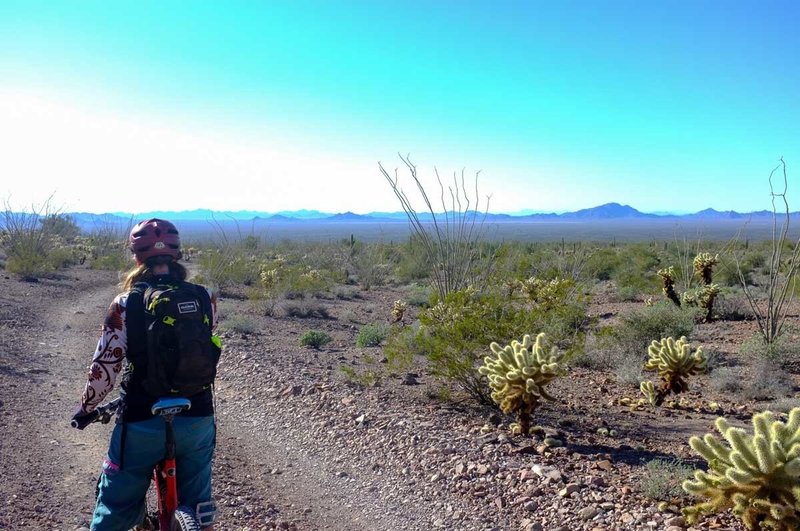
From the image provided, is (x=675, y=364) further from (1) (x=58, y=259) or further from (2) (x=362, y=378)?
(1) (x=58, y=259)

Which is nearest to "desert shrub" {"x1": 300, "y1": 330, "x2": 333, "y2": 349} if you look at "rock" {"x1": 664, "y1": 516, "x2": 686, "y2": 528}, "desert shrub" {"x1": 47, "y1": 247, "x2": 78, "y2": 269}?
"rock" {"x1": 664, "y1": 516, "x2": 686, "y2": 528}

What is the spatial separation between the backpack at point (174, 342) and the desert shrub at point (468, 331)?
14.9 ft

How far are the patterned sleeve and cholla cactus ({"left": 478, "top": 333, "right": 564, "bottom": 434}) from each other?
154 inches

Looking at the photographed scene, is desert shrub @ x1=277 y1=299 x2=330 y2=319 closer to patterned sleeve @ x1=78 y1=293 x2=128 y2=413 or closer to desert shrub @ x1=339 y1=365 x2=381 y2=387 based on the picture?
desert shrub @ x1=339 y1=365 x2=381 y2=387

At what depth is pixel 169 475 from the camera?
9.90 ft

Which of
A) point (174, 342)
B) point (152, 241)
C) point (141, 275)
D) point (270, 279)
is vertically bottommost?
point (270, 279)

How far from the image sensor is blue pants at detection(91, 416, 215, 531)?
9.68 feet

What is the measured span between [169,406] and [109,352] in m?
0.40

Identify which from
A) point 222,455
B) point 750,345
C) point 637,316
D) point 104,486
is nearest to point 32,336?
point 222,455

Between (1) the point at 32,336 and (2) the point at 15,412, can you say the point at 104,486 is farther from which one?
(1) the point at 32,336

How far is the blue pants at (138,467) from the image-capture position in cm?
295

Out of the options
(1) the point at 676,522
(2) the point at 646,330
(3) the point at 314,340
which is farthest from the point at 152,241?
(2) the point at 646,330

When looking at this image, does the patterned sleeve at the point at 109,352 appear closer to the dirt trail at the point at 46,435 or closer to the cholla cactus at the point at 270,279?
the dirt trail at the point at 46,435

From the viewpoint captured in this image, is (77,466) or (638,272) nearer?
(77,466)
